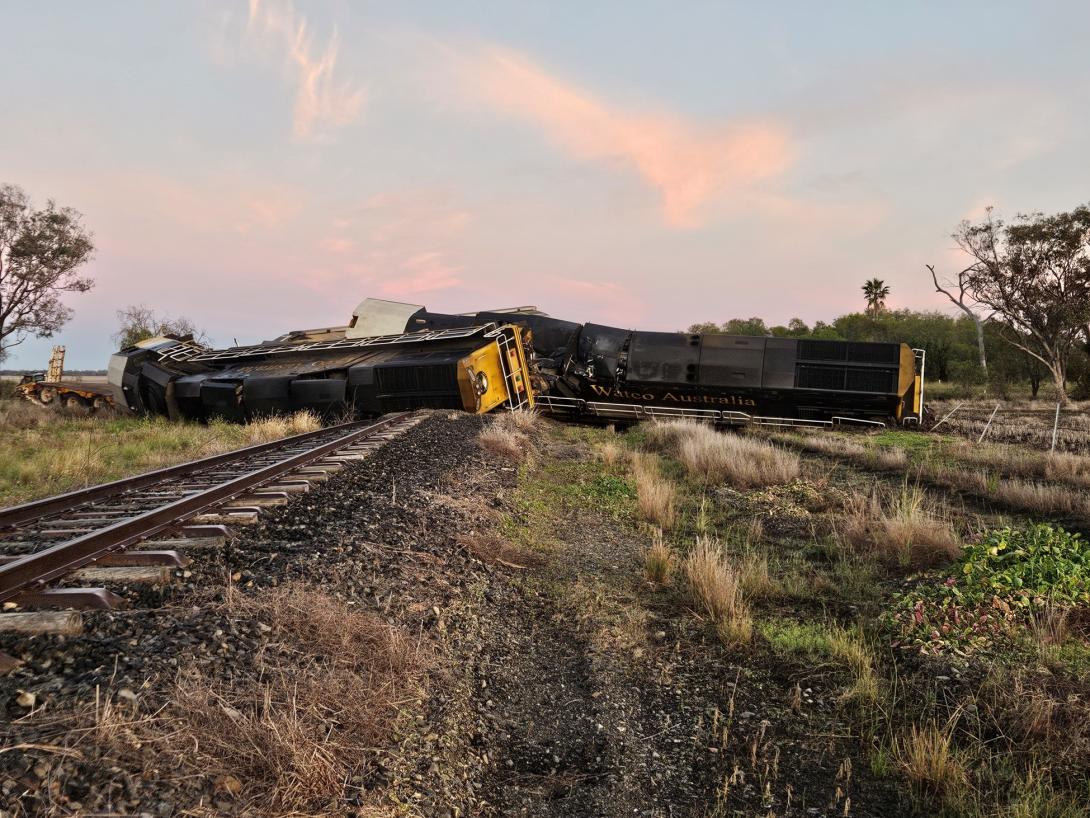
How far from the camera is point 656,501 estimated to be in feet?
28.2

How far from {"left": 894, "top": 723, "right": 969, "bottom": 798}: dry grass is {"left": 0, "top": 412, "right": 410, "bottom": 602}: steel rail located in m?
5.06

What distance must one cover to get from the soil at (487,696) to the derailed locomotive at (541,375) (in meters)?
10.6

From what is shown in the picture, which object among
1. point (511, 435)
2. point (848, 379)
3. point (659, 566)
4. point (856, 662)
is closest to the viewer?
point (856, 662)

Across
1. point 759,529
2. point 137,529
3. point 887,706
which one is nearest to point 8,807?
point 137,529

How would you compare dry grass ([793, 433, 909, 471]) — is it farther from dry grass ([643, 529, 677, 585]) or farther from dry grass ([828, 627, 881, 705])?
dry grass ([828, 627, 881, 705])

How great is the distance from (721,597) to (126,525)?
15.9 feet

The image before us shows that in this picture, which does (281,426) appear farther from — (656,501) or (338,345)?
(656,501)

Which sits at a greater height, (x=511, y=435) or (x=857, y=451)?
(x=511, y=435)

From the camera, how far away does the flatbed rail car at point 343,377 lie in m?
15.8

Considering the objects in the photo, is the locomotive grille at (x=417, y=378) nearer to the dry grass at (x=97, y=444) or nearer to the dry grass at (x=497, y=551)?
the dry grass at (x=97, y=444)

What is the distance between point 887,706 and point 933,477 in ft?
30.6

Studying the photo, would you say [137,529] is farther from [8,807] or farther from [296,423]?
[296,423]

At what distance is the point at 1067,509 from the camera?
874 cm

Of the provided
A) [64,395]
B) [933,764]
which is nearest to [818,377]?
[933,764]
